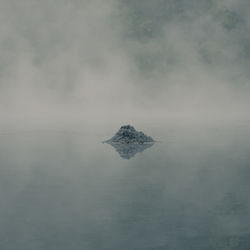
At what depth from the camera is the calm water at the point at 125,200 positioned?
15.0 meters

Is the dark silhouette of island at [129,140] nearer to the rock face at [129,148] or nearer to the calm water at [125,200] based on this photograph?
the rock face at [129,148]

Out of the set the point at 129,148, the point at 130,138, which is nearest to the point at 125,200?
the point at 129,148

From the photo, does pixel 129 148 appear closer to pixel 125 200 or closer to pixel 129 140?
pixel 129 140

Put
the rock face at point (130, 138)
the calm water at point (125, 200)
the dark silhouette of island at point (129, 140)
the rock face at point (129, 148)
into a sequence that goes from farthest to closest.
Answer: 1. the rock face at point (130, 138)
2. the dark silhouette of island at point (129, 140)
3. the rock face at point (129, 148)
4. the calm water at point (125, 200)

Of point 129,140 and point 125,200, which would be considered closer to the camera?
point 125,200

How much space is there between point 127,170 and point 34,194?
25.5 feet

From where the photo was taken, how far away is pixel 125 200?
67.0 feet

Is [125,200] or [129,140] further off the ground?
[129,140]

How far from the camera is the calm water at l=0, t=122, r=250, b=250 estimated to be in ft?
49.3

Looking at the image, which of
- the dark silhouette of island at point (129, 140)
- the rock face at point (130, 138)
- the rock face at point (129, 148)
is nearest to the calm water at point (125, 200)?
the rock face at point (129, 148)

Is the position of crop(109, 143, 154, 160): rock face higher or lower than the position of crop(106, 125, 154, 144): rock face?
lower

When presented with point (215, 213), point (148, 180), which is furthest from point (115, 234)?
point (148, 180)

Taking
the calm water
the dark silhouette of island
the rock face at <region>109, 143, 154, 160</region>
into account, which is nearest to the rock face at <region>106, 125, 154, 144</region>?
the dark silhouette of island

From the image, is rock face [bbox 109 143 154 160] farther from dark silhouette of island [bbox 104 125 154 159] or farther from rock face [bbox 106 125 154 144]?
rock face [bbox 106 125 154 144]
